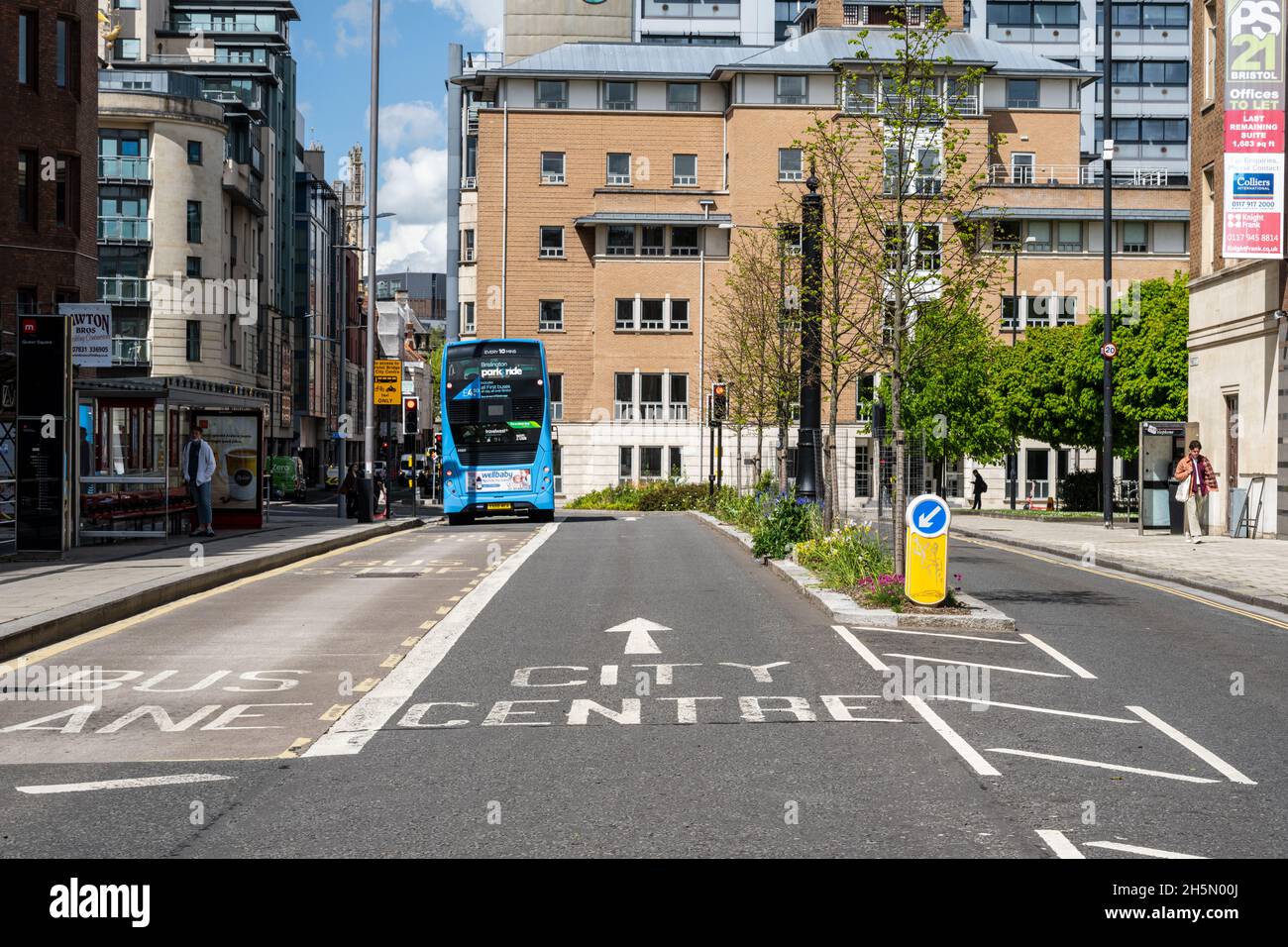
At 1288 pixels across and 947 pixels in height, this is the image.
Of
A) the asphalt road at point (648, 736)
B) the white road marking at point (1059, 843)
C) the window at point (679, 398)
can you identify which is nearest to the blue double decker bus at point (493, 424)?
the asphalt road at point (648, 736)

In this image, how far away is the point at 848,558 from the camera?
706 inches

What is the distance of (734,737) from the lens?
9.06 m

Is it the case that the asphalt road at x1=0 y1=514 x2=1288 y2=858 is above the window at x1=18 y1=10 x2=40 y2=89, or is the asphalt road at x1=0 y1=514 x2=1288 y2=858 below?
below

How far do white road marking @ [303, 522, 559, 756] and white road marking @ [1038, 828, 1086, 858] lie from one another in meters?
3.89

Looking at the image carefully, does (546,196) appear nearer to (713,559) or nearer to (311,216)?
(311,216)

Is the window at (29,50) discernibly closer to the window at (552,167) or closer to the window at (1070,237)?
the window at (552,167)

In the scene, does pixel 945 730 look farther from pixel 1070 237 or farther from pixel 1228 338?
pixel 1070 237

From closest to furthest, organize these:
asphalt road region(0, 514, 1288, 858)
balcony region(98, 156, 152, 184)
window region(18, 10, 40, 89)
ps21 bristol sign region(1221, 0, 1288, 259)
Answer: asphalt road region(0, 514, 1288, 858), ps21 bristol sign region(1221, 0, 1288, 259), window region(18, 10, 40, 89), balcony region(98, 156, 152, 184)

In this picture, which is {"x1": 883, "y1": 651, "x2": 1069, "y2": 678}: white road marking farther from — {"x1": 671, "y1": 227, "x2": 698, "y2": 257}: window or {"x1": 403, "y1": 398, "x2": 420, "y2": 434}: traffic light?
{"x1": 671, "y1": 227, "x2": 698, "y2": 257}: window

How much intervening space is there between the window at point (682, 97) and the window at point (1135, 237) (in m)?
21.8

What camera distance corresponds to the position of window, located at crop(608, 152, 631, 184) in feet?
251

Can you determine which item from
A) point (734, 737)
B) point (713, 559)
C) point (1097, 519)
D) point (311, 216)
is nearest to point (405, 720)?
point (734, 737)

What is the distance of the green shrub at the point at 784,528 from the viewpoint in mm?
23062

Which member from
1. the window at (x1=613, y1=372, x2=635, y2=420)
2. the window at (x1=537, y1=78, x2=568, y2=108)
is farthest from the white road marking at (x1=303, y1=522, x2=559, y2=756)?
the window at (x1=537, y1=78, x2=568, y2=108)
